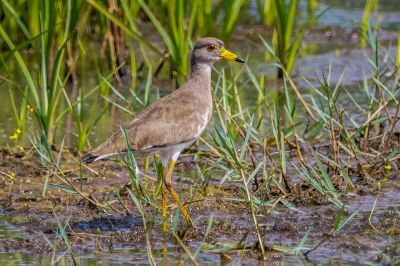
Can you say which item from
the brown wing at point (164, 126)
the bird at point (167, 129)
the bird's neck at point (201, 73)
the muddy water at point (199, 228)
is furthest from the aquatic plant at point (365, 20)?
the muddy water at point (199, 228)

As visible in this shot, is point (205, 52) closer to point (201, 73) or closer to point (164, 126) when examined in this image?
point (201, 73)

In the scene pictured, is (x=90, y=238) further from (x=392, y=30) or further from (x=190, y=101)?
(x=392, y=30)

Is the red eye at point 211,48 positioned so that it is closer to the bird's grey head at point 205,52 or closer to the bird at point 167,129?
the bird's grey head at point 205,52

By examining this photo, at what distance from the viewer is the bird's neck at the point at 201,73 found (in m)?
7.94

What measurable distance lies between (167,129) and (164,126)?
0.11 feet

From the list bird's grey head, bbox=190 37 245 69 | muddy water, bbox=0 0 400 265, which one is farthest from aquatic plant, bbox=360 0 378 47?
muddy water, bbox=0 0 400 265

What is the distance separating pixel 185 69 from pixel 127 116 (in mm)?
763

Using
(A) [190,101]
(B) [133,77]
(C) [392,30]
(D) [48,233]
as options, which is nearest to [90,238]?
(D) [48,233]

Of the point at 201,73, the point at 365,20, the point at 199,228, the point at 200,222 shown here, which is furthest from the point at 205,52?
the point at 365,20

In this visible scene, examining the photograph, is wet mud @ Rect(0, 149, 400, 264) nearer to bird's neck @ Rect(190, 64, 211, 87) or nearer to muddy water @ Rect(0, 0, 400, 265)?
muddy water @ Rect(0, 0, 400, 265)

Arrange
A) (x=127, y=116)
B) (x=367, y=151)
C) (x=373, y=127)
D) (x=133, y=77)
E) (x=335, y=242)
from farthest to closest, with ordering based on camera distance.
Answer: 1. (x=133, y=77)
2. (x=127, y=116)
3. (x=373, y=127)
4. (x=367, y=151)
5. (x=335, y=242)

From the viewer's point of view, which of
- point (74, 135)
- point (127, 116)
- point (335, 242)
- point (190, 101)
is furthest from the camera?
point (127, 116)

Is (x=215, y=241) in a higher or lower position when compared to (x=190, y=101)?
lower

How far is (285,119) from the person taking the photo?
10.3 meters
